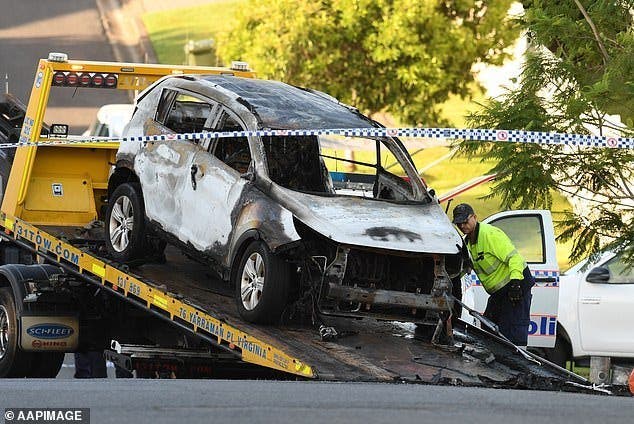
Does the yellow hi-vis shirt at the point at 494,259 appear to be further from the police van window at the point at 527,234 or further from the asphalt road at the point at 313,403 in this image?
the asphalt road at the point at 313,403

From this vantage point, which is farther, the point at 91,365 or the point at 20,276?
the point at 91,365

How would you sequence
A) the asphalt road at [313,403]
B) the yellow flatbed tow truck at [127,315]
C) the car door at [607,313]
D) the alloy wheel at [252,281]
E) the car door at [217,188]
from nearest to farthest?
the asphalt road at [313,403], the yellow flatbed tow truck at [127,315], the alloy wheel at [252,281], the car door at [217,188], the car door at [607,313]

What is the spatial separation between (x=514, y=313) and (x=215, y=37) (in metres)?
29.1

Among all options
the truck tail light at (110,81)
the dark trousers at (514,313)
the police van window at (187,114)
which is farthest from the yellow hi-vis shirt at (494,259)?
the truck tail light at (110,81)

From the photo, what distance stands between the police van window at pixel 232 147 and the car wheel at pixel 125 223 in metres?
1.13

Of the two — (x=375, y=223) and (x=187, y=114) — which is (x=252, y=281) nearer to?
(x=375, y=223)

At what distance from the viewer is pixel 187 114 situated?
1350 centimetres

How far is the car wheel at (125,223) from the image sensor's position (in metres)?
12.9

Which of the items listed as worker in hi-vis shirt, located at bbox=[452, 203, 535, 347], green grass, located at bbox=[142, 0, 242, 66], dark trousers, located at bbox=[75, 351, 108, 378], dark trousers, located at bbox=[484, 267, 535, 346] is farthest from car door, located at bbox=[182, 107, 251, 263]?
green grass, located at bbox=[142, 0, 242, 66]

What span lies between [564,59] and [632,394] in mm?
3498

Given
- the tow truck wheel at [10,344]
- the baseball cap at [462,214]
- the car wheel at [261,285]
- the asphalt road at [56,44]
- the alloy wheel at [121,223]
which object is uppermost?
the asphalt road at [56,44]

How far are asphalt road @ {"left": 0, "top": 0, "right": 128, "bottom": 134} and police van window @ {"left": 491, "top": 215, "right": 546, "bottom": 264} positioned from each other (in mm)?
19882

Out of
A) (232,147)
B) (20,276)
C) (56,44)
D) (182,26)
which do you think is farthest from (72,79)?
(182,26)

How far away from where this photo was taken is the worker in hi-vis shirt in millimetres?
12742
